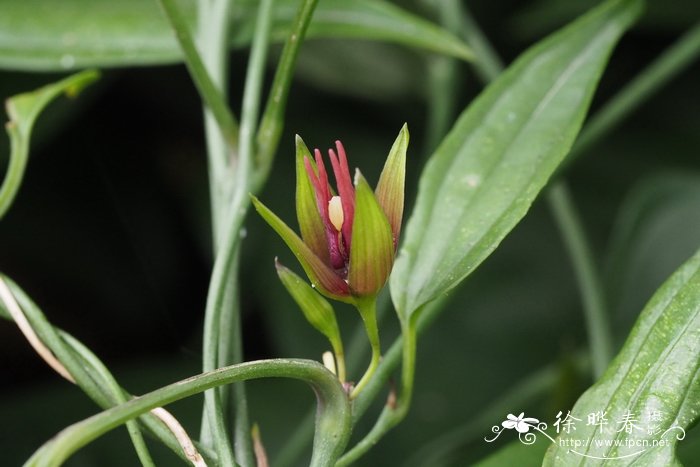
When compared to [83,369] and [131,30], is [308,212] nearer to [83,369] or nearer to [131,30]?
[83,369]

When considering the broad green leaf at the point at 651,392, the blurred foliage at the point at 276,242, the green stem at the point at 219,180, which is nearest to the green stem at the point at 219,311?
the green stem at the point at 219,180

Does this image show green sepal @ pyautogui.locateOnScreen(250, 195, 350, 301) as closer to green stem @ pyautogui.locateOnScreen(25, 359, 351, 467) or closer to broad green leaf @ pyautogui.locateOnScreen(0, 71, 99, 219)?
green stem @ pyautogui.locateOnScreen(25, 359, 351, 467)

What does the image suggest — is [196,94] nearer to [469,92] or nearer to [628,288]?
[469,92]

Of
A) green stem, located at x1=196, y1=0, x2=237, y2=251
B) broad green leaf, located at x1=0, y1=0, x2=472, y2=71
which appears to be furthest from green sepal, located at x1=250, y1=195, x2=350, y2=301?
broad green leaf, located at x1=0, y1=0, x2=472, y2=71

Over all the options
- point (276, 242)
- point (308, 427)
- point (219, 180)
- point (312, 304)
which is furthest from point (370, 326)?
point (276, 242)

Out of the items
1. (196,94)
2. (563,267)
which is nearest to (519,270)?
(563,267)
